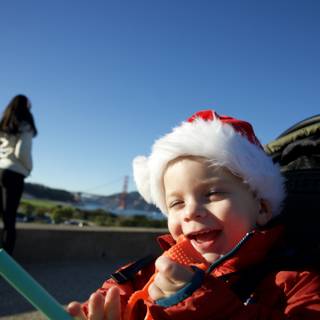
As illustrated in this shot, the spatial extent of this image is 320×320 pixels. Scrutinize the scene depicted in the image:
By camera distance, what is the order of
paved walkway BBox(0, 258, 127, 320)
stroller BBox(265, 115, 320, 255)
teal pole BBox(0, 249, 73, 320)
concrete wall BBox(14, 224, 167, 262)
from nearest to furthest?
teal pole BBox(0, 249, 73, 320) < stroller BBox(265, 115, 320, 255) < paved walkway BBox(0, 258, 127, 320) < concrete wall BBox(14, 224, 167, 262)

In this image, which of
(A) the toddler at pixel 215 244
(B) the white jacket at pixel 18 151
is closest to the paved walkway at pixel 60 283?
(B) the white jacket at pixel 18 151

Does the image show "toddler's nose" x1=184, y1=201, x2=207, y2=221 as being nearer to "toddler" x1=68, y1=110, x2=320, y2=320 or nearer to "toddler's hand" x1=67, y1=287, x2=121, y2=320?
"toddler" x1=68, y1=110, x2=320, y2=320

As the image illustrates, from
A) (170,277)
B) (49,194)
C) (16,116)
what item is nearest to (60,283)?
(16,116)

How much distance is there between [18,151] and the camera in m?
3.69

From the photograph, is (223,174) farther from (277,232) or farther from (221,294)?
(221,294)

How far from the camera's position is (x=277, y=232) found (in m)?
1.37

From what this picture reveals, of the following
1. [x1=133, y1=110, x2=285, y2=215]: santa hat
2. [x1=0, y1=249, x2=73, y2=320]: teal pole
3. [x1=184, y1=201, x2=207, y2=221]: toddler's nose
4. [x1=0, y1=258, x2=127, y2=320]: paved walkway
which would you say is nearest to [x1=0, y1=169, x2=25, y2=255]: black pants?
[x1=0, y1=258, x2=127, y2=320]: paved walkway

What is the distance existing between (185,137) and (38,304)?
2.78 feet

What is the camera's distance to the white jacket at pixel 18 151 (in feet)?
12.1

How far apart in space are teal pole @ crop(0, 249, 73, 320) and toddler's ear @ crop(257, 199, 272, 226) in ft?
2.67

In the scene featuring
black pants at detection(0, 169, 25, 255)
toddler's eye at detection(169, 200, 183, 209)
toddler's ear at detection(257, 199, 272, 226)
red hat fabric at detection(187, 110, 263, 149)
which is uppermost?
red hat fabric at detection(187, 110, 263, 149)

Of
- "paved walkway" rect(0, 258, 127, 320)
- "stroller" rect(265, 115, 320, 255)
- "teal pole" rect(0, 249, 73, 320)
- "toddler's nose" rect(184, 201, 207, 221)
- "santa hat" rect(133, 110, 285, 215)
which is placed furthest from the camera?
"paved walkway" rect(0, 258, 127, 320)

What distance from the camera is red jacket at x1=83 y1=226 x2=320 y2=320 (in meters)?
1.01

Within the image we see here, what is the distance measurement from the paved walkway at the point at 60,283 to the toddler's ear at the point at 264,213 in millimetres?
1714
